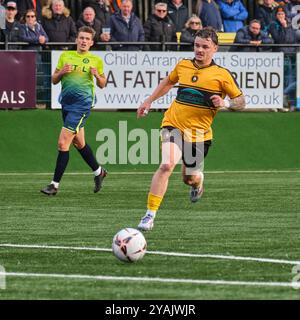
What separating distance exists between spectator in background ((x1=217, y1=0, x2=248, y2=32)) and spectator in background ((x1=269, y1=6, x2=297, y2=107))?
2.69 feet

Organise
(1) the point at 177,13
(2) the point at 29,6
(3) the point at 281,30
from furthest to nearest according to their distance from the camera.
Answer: (3) the point at 281,30 → (1) the point at 177,13 → (2) the point at 29,6

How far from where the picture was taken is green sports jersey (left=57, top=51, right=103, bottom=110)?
19.8 meters

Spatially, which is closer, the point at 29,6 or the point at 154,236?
the point at 154,236

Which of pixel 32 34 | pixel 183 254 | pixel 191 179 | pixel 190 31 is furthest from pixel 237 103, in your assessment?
pixel 190 31

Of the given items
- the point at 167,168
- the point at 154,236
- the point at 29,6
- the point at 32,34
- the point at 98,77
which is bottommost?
the point at 154,236

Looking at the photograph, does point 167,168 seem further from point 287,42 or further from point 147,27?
point 287,42

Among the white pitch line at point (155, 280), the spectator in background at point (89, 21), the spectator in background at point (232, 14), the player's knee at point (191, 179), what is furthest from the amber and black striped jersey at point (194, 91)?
the spectator in background at point (232, 14)

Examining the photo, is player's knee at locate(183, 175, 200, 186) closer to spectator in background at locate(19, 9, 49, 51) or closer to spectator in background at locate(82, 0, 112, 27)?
spectator in background at locate(19, 9, 49, 51)

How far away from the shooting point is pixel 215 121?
26.5 meters

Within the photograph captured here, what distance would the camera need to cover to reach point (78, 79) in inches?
784

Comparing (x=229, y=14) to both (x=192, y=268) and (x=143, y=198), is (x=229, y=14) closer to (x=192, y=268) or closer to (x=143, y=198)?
(x=143, y=198)

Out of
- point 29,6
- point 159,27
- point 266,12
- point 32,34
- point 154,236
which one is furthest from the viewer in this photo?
point 266,12

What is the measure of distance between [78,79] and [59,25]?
5.82 m

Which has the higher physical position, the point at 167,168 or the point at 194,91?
the point at 194,91
